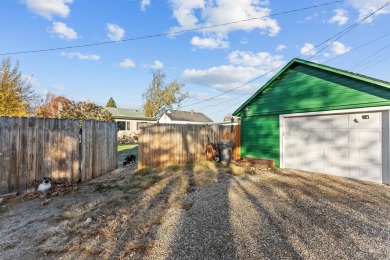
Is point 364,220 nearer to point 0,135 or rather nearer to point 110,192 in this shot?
point 110,192

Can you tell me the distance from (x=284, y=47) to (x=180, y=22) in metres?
6.90

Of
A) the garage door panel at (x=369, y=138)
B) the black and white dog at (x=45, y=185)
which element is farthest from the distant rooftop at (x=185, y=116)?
the garage door panel at (x=369, y=138)

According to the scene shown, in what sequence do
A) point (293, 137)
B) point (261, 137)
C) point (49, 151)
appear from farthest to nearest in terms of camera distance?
point (261, 137) < point (293, 137) < point (49, 151)

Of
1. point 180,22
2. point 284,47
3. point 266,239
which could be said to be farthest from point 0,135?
point 284,47

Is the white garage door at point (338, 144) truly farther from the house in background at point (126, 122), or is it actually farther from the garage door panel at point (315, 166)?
the house in background at point (126, 122)

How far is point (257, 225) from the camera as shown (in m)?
3.78

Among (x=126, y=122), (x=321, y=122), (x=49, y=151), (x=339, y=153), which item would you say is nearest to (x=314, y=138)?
(x=321, y=122)

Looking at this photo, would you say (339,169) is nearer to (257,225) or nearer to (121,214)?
(257,225)

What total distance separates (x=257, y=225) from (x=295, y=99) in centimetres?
652

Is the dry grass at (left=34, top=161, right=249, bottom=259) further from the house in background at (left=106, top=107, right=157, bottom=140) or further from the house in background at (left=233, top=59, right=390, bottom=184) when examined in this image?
the house in background at (left=106, top=107, right=157, bottom=140)

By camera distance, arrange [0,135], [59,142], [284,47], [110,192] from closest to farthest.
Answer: [0,135], [110,192], [59,142], [284,47]

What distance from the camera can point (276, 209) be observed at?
14.6 ft

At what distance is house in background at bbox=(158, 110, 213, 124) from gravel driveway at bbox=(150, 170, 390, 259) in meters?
27.4

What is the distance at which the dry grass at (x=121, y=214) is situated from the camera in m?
3.20
